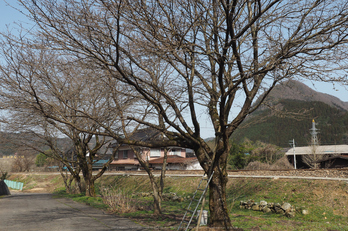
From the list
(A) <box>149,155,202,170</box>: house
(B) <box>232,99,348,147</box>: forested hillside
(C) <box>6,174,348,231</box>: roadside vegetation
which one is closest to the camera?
(C) <box>6,174,348,231</box>: roadside vegetation

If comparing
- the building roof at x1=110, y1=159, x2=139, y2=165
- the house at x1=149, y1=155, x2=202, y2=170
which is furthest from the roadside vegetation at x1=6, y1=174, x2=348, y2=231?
the building roof at x1=110, y1=159, x2=139, y2=165

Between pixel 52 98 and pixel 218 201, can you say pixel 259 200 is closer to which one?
pixel 218 201

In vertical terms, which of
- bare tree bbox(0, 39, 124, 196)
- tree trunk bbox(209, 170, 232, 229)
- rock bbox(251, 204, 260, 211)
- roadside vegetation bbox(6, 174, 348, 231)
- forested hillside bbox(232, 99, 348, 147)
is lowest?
rock bbox(251, 204, 260, 211)

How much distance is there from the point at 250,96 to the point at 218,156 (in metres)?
2.08

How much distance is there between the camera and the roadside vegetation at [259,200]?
30.9 feet

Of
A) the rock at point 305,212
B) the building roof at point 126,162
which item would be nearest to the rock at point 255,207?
the rock at point 305,212

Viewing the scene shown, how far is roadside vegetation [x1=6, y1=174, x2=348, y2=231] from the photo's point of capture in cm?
941

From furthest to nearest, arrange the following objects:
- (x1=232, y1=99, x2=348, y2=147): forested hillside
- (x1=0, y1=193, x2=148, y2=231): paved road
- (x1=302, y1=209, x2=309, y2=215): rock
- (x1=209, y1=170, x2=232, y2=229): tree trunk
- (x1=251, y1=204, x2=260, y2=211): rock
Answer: (x1=232, y1=99, x2=348, y2=147): forested hillside
(x1=251, y1=204, x2=260, y2=211): rock
(x1=302, y1=209, x2=309, y2=215): rock
(x1=0, y1=193, x2=148, y2=231): paved road
(x1=209, y1=170, x2=232, y2=229): tree trunk

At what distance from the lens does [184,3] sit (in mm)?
7754

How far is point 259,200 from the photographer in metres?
16.0

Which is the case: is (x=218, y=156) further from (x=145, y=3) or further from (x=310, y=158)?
(x=310, y=158)

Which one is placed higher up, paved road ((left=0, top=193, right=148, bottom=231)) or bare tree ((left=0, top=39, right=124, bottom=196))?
bare tree ((left=0, top=39, right=124, bottom=196))

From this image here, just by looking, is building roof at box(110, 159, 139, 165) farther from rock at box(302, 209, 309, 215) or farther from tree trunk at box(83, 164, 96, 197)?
rock at box(302, 209, 309, 215)

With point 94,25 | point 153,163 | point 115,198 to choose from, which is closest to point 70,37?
point 94,25
